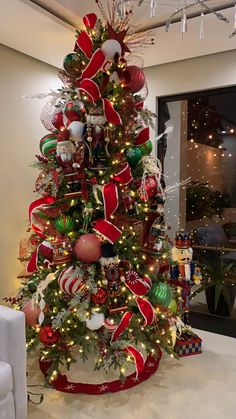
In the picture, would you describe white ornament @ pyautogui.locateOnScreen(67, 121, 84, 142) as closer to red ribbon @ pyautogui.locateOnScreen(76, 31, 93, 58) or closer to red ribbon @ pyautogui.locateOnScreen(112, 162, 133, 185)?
red ribbon @ pyautogui.locateOnScreen(112, 162, 133, 185)

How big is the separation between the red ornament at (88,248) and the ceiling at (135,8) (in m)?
1.58

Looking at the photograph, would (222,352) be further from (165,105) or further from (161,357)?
(165,105)

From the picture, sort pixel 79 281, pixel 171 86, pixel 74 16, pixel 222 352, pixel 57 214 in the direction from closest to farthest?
1. pixel 79 281
2. pixel 57 214
3. pixel 74 16
4. pixel 222 352
5. pixel 171 86

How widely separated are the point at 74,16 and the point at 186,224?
2.17 metres

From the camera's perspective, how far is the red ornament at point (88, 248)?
2168 mm

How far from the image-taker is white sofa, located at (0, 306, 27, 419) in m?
1.80

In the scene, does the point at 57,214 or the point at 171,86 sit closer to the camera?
the point at 57,214

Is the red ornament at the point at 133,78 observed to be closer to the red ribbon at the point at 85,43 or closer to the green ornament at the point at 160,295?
the red ribbon at the point at 85,43

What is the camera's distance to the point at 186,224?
368 centimetres

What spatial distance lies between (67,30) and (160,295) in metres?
2.05

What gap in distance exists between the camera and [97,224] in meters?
2.18

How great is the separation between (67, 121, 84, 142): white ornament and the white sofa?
1.10 meters

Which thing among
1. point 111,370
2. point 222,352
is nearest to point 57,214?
point 111,370

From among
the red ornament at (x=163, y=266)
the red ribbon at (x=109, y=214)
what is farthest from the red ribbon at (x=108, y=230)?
the red ornament at (x=163, y=266)
